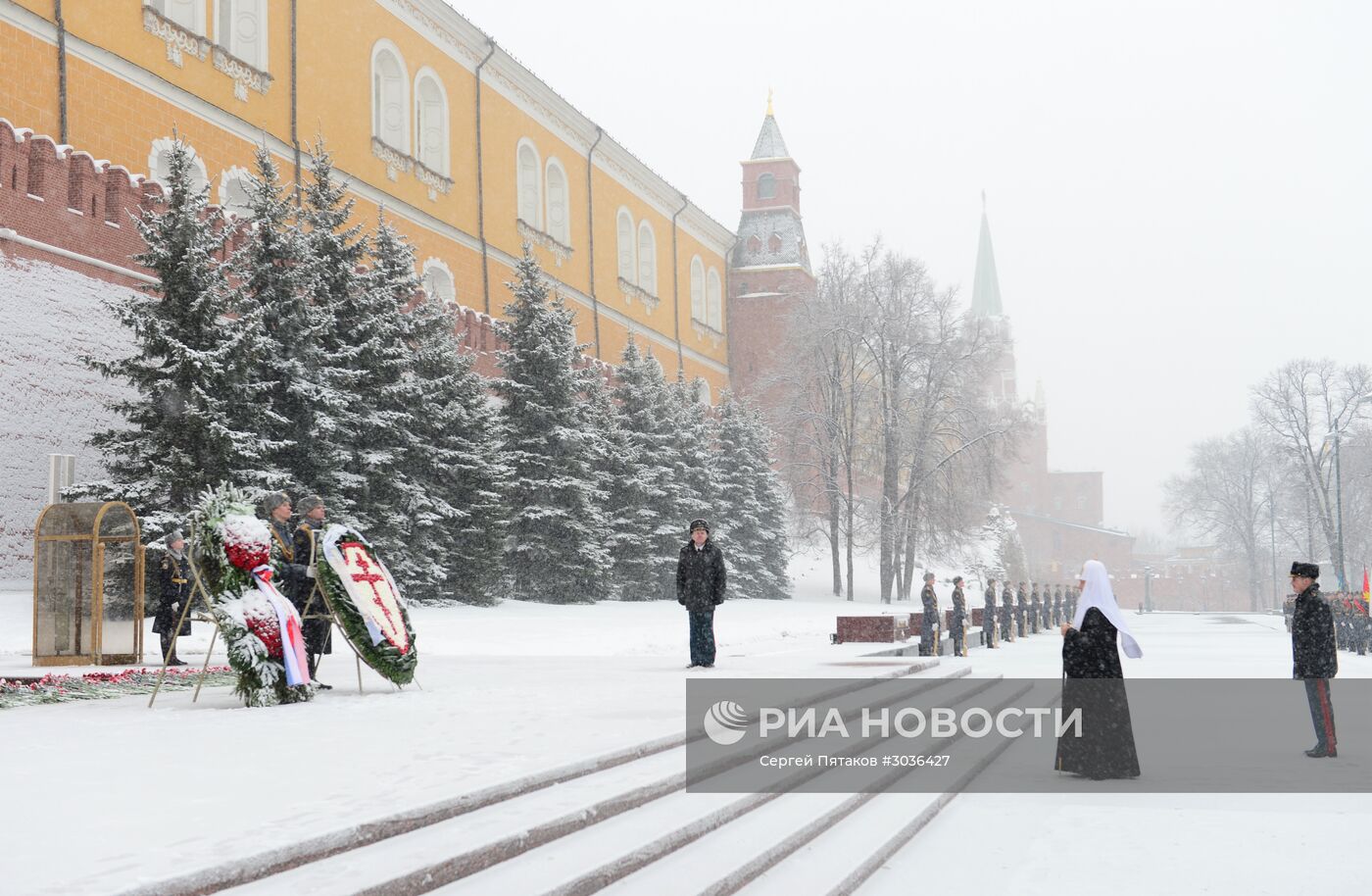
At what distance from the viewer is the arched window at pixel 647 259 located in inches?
1911

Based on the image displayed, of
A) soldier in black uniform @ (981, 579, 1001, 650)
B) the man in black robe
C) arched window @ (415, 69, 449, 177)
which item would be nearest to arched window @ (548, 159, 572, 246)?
arched window @ (415, 69, 449, 177)

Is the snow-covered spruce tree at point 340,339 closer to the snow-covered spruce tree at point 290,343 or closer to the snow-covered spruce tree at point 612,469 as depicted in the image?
the snow-covered spruce tree at point 290,343

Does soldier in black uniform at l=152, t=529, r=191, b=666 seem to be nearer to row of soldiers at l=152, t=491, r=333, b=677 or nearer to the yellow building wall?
row of soldiers at l=152, t=491, r=333, b=677

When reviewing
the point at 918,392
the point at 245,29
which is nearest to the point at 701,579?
the point at 245,29

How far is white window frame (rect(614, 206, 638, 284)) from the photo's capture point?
152ft

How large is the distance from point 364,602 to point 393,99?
25982 mm

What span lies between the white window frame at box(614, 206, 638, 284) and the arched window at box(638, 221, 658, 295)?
0.93 metres

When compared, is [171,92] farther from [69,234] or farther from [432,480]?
[432,480]

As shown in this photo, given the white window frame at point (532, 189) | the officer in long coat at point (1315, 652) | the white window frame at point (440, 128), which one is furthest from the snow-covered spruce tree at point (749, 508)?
the officer in long coat at point (1315, 652)

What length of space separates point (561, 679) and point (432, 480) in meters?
12.7

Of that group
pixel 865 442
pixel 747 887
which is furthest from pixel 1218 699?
pixel 865 442

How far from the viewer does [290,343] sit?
19797mm

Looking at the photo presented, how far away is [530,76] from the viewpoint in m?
38.4

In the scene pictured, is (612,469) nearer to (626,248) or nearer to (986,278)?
(626,248)
